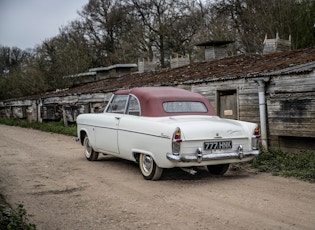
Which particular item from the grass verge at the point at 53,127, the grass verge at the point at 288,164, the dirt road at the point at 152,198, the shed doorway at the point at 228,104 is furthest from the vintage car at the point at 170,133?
the grass verge at the point at 53,127

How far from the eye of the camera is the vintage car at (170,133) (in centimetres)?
652

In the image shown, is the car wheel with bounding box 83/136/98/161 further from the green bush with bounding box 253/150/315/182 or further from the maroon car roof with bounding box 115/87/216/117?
the green bush with bounding box 253/150/315/182

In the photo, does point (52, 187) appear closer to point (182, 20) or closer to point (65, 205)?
point (65, 205)

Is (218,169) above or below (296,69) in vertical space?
below

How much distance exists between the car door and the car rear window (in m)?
1.06

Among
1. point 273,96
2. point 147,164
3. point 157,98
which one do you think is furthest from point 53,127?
point 147,164

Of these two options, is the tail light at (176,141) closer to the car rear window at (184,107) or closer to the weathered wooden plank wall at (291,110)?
the car rear window at (184,107)

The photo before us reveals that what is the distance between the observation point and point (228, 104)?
13.1m

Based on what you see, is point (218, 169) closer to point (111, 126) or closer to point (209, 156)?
point (209, 156)

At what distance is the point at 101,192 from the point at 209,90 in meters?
7.94

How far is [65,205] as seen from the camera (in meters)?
5.54

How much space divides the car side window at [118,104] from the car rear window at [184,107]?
1079 mm

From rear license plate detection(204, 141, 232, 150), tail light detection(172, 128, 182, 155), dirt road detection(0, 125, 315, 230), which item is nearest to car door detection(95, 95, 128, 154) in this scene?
dirt road detection(0, 125, 315, 230)

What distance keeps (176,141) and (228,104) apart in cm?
706
